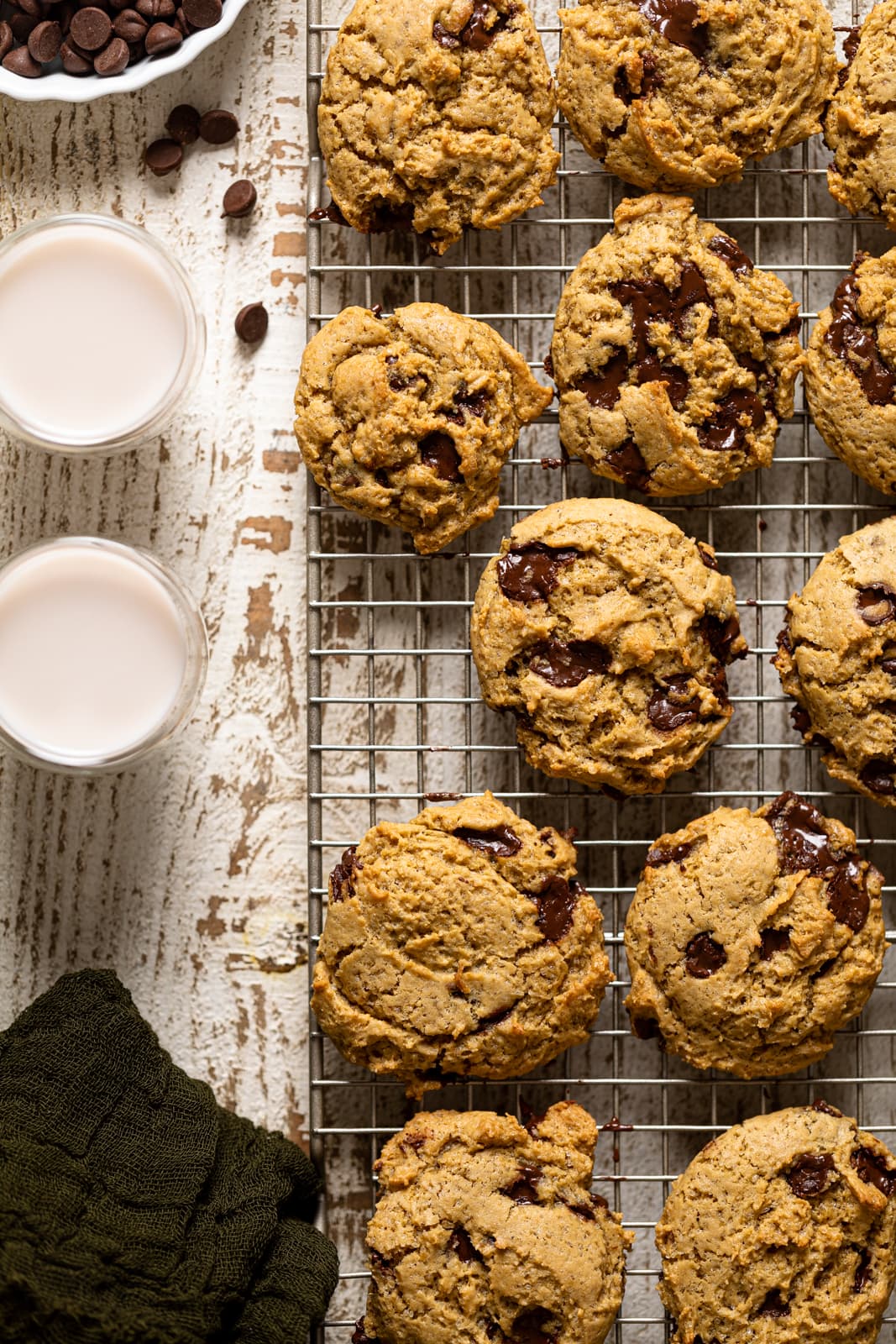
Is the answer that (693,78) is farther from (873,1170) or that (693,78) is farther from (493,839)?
(873,1170)

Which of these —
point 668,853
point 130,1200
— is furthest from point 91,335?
point 130,1200

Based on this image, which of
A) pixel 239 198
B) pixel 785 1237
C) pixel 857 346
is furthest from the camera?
pixel 239 198

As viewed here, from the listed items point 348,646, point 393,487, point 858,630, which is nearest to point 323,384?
point 393,487

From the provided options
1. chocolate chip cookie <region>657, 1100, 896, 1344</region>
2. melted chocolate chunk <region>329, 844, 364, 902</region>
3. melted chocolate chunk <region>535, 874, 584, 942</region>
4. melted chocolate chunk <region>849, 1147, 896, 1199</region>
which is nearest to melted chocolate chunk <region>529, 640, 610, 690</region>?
melted chocolate chunk <region>535, 874, 584, 942</region>

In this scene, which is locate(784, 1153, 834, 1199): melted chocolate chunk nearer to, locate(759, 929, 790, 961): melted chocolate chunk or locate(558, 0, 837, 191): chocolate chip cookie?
locate(759, 929, 790, 961): melted chocolate chunk

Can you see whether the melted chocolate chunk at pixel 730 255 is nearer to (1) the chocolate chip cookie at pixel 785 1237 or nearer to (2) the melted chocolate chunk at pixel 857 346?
(2) the melted chocolate chunk at pixel 857 346

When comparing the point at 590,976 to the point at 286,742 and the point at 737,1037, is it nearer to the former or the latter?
the point at 737,1037
